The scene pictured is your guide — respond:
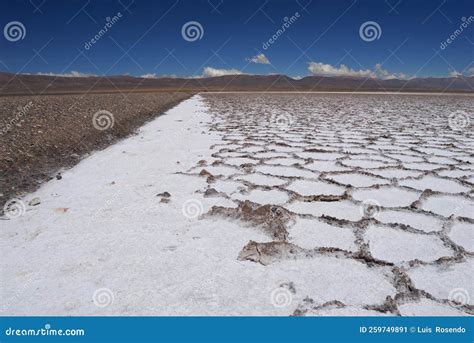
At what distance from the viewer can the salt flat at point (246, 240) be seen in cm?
110

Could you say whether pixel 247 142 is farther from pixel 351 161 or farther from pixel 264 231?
pixel 264 231

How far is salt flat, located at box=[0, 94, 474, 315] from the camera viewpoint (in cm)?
110
